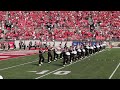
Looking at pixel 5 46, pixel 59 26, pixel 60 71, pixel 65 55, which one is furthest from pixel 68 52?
pixel 59 26

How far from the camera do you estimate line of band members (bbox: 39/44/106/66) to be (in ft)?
82.6

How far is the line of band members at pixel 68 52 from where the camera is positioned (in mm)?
25180

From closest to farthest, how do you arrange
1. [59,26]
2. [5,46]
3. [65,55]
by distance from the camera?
[65,55] < [5,46] < [59,26]

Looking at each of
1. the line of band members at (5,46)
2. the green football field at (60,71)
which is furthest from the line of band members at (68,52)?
the line of band members at (5,46)

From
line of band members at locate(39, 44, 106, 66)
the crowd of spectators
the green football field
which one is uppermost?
the crowd of spectators

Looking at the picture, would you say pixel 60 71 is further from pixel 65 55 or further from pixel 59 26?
pixel 59 26

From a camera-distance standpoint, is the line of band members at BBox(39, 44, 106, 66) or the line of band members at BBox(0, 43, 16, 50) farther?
the line of band members at BBox(0, 43, 16, 50)

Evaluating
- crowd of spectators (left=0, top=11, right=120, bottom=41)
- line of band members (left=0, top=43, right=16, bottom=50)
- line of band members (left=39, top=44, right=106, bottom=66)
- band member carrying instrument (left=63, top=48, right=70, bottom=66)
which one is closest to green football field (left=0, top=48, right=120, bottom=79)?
band member carrying instrument (left=63, top=48, right=70, bottom=66)

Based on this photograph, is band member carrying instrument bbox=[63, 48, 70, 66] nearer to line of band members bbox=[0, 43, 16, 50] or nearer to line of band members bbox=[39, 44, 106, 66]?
line of band members bbox=[39, 44, 106, 66]

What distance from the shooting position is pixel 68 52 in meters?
25.3

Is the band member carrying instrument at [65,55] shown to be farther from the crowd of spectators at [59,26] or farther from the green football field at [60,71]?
the crowd of spectators at [59,26]

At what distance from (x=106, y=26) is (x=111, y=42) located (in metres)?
3.44
